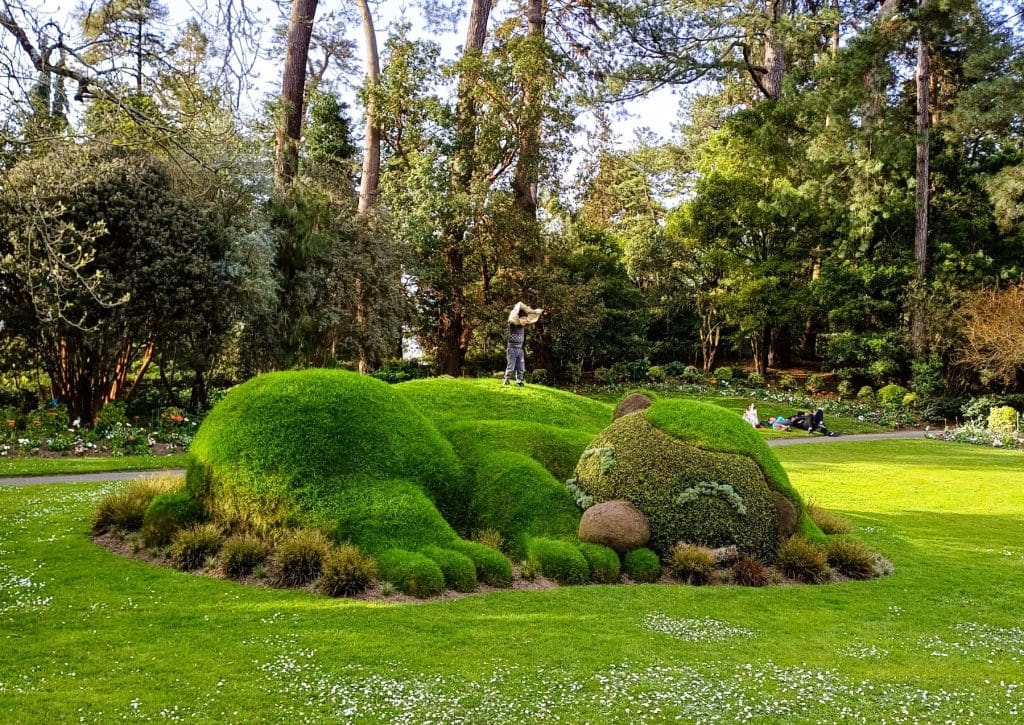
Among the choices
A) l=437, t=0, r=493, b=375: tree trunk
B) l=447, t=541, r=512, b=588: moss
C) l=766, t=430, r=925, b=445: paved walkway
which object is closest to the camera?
l=447, t=541, r=512, b=588: moss

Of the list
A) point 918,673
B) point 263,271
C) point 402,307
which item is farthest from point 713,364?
point 918,673

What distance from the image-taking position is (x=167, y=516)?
31.5 ft

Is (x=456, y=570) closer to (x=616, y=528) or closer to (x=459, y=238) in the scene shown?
(x=616, y=528)

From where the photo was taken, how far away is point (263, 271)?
20.8 metres

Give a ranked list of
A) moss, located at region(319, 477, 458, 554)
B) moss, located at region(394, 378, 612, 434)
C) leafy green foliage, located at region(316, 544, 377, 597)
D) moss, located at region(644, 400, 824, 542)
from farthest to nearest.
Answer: moss, located at region(394, 378, 612, 434) → moss, located at region(644, 400, 824, 542) → moss, located at region(319, 477, 458, 554) → leafy green foliage, located at region(316, 544, 377, 597)

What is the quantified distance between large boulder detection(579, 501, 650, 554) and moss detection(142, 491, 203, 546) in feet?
16.0

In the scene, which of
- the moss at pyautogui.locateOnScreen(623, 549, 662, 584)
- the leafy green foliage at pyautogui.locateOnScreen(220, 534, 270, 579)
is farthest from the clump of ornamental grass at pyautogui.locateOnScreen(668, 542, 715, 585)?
the leafy green foliage at pyautogui.locateOnScreen(220, 534, 270, 579)

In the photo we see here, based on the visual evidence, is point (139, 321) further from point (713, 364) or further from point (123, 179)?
point (713, 364)

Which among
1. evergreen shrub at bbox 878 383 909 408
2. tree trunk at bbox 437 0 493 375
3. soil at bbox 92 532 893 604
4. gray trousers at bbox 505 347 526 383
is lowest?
soil at bbox 92 532 893 604

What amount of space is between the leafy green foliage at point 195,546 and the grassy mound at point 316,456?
331mm

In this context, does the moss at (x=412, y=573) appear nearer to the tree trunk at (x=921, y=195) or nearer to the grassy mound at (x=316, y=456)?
the grassy mound at (x=316, y=456)

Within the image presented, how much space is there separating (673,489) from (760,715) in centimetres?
447

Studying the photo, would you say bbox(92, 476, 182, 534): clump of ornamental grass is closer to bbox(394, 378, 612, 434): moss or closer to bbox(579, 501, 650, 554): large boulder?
bbox(394, 378, 612, 434): moss

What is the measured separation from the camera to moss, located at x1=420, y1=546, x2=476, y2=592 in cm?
842
